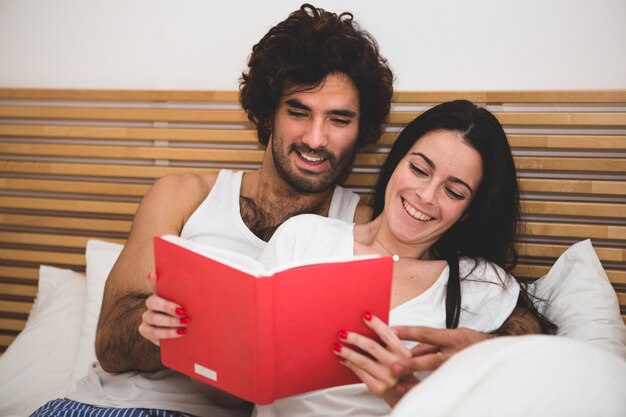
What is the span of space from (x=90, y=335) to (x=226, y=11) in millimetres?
1166

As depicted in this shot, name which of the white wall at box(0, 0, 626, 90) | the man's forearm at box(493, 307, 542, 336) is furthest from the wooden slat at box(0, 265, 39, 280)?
the man's forearm at box(493, 307, 542, 336)

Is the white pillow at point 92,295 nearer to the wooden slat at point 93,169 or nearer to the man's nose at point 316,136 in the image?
the wooden slat at point 93,169

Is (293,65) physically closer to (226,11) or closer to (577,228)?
(226,11)

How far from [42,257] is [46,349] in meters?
0.47

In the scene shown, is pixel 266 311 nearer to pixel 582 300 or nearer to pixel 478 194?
pixel 478 194

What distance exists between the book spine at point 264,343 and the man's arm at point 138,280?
478 mm

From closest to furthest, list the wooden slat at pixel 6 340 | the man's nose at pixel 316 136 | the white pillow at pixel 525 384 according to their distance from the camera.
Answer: the white pillow at pixel 525 384 → the man's nose at pixel 316 136 → the wooden slat at pixel 6 340

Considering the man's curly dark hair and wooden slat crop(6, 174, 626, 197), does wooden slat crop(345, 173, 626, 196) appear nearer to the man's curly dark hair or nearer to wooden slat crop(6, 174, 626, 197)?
wooden slat crop(6, 174, 626, 197)

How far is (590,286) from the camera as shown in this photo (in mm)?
1416

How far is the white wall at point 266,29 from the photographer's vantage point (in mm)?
1670

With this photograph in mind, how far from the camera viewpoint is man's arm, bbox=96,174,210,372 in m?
1.34

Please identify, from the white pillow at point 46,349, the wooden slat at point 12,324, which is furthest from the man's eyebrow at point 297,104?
the wooden slat at point 12,324

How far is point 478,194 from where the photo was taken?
140cm

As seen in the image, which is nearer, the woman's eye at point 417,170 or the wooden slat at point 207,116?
the woman's eye at point 417,170
